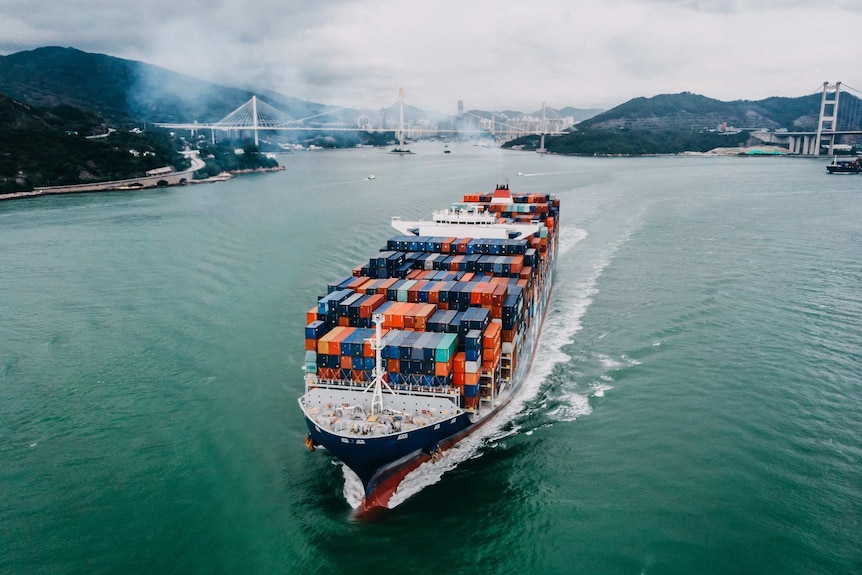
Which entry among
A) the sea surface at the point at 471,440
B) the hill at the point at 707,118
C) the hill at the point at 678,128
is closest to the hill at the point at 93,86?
the hill at the point at 678,128

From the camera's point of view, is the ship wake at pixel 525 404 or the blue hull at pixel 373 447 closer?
the blue hull at pixel 373 447

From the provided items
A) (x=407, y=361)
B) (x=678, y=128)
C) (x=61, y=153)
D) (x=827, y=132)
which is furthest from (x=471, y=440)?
(x=678, y=128)

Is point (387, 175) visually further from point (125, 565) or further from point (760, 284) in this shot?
point (125, 565)

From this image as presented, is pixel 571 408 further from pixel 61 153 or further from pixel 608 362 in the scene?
pixel 61 153

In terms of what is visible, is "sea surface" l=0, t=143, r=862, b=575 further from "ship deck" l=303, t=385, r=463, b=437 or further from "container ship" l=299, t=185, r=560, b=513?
"ship deck" l=303, t=385, r=463, b=437

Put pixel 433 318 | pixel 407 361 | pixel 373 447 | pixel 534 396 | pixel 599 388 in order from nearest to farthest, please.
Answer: pixel 373 447 → pixel 407 361 → pixel 433 318 → pixel 534 396 → pixel 599 388

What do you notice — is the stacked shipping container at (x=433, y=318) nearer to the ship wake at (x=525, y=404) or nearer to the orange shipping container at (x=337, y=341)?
the orange shipping container at (x=337, y=341)

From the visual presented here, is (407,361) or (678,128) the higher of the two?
(678,128)

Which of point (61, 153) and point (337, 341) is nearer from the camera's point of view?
point (337, 341)
